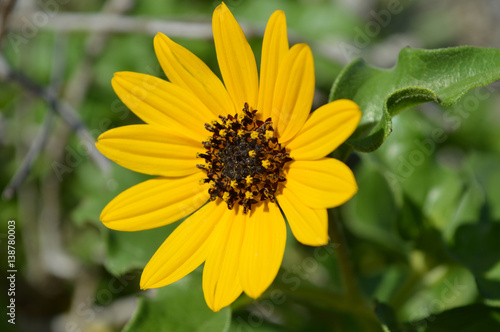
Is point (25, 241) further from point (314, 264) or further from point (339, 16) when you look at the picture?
point (339, 16)

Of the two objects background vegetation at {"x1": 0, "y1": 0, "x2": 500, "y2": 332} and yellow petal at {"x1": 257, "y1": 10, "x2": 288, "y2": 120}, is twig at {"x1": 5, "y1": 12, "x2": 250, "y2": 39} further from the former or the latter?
yellow petal at {"x1": 257, "y1": 10, "x2": 288, "y2": 120}

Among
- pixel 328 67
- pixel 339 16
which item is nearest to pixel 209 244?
pixel 328 67

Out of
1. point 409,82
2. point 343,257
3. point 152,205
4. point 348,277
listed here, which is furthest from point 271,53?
point 348,277

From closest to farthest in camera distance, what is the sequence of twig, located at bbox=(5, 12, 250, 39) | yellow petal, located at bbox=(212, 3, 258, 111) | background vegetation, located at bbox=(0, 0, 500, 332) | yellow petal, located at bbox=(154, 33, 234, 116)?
1. yellow petal, located at bbox=(212, 3, 258, 111)
2. yellow petal, located at bbox=(154, 33, 234, 116)
3. background vegetation, located at bbox=(0, 0, 500, 332)
4. twig, located at bbox=(5, 12, 250, 39)

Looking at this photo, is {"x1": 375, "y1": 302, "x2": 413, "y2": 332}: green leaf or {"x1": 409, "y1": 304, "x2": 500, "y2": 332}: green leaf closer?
Answer: {"x1": 375, "y1": 302, "x2": 413, "y2": 332}: green leaf

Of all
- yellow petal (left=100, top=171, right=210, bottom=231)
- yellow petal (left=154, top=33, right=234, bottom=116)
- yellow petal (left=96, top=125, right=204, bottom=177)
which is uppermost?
yellow petal (left=154, top=33, right=234, bottom=116)

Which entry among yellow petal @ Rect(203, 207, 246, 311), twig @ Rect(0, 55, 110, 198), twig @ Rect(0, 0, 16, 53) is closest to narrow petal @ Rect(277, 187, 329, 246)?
yellow petal @ Rect(203, 207, 246, 311)
